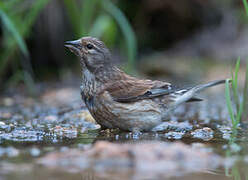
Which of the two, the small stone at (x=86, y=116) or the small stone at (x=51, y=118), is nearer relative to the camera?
the small stone at (x=51, y=118)

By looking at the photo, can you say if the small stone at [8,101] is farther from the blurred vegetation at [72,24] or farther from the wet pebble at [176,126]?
the wet pebble at [176,126]

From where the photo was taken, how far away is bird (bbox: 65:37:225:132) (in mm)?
4520

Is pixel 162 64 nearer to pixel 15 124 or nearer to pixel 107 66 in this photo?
pixel 107 66

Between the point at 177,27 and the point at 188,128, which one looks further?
the point at 177,27

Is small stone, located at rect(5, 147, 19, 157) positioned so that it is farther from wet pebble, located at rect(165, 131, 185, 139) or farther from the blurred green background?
the blurred green background

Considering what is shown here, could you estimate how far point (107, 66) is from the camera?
16.4 ft

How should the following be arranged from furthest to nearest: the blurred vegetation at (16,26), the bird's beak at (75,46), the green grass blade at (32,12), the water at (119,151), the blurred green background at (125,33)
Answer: the blurred green background at (125,33) → the green grass blade at (32,12) → the blurred vegetation at (16,26) → the bird's beak at (75,46) → the water at (119,151)

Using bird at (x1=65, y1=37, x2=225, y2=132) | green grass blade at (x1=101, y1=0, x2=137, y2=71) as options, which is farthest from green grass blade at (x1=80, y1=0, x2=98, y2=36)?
bird at (x1=65, y1=37, x2=225, y2=132)

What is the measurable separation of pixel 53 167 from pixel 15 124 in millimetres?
1985

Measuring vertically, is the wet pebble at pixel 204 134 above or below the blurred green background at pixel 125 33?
below

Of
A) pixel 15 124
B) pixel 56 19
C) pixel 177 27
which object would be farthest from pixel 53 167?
pixel 177 27

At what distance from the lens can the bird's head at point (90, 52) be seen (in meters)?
4.91

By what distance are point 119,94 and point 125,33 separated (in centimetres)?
242

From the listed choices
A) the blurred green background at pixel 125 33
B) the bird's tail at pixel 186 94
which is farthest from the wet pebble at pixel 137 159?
the blurred green background at pixel 125 33
